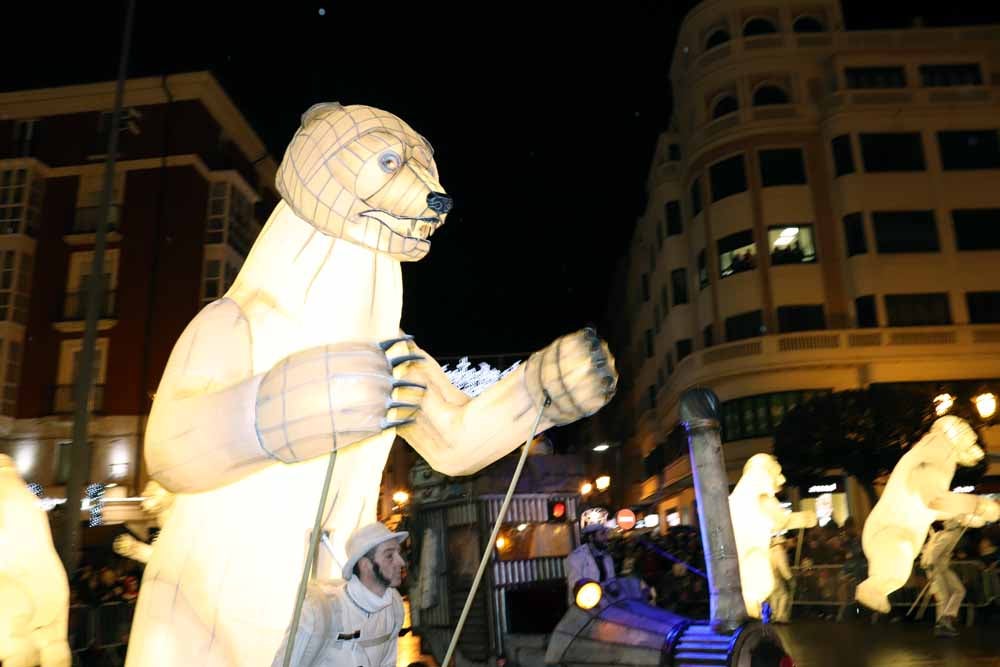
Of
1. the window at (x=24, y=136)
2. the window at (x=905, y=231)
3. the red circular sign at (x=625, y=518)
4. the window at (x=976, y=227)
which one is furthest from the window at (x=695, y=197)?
the window at (x=24, y=136)

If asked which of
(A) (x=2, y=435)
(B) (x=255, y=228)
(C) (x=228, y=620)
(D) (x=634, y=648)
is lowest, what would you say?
(D) (x=634, y=648)

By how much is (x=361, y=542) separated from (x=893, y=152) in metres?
26.9

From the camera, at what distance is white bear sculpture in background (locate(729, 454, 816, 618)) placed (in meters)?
8.96

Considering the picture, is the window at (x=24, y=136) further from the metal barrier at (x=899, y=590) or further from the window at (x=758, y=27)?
the metal barrier at (x=899, y=590)

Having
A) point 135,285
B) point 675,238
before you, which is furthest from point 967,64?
point 135,285

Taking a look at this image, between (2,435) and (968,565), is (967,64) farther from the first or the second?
(2,435)

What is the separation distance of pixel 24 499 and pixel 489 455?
12.2ft

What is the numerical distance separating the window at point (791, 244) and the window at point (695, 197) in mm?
3168

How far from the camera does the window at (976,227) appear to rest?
25.0 metres

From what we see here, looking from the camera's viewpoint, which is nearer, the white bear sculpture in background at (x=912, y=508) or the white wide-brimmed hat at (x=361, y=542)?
the white wide-brimmed hat at (x=361, y=542)

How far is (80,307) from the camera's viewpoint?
2383 cm

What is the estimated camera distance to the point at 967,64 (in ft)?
86.5

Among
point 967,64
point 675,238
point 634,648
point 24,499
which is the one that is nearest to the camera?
point 24,499

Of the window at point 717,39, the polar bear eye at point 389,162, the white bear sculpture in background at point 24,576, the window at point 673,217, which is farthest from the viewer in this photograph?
the window at point 673,217
